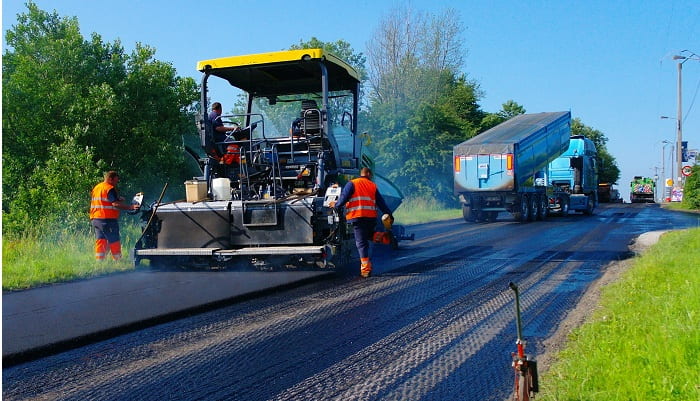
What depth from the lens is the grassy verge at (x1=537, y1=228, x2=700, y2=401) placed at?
3.73 metres

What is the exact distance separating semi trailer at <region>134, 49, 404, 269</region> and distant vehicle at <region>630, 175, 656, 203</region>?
5141 cm

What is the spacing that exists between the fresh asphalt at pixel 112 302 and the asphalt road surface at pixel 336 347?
0.20 meters

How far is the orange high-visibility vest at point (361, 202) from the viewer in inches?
340

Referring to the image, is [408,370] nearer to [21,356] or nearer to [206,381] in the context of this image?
[206,381]

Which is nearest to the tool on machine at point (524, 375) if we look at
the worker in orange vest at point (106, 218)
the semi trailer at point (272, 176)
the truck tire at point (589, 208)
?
the semi trailer at point (272, 176)

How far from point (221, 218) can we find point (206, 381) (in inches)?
184

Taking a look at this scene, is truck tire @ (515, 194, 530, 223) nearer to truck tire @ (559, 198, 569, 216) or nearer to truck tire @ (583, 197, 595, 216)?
truck tire @ (559, 198, 569, 216)

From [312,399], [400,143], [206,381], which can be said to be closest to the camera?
[312,399]

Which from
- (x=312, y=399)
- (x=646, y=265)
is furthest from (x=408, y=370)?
(x=646, y=265)

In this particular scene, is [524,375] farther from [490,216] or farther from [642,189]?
[642,189]

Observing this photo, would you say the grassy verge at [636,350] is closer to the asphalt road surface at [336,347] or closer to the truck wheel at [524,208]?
the asphalt road surface at [336,347]

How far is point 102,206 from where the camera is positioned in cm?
1022

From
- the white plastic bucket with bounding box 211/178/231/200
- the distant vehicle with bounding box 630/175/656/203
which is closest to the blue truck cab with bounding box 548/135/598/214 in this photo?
the white plastic bucket with bounding box 211/178/231/200

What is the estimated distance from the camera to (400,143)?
29.7 metres
